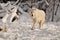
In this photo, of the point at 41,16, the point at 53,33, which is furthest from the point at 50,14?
the point at 53,33

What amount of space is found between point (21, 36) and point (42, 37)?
729mm

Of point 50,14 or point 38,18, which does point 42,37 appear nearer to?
point 38,18

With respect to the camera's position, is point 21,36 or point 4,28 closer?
point 21,36

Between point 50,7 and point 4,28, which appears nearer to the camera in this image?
point 4,28

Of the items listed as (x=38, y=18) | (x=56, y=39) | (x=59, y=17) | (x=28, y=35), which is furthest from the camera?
(x=59, y=17)

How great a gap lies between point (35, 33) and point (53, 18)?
248 inches

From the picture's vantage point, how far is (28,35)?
26.7 ft

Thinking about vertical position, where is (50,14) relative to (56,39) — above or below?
below

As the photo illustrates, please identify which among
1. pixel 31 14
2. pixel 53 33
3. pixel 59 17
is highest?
pixel 31 14

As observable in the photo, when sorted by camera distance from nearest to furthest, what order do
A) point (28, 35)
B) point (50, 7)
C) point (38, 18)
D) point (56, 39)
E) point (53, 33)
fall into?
point (56, 39), point (28, 35), point (53, 33), point (38, 18), point (50, 7)

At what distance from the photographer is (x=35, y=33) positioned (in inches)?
337

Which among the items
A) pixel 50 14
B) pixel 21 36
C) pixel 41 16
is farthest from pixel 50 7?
pixel 21 36

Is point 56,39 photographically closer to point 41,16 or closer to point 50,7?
point 41,16

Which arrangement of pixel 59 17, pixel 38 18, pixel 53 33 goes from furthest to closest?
pixel 59 17
pixel 38 18
pixel 53 33
